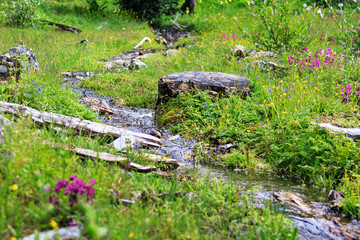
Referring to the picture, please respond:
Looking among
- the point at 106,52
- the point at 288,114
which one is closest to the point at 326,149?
the point at 288,114

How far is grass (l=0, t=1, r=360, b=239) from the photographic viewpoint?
2.53 metres

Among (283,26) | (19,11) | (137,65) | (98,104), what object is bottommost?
(98,104)

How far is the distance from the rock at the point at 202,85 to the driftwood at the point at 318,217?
292 centimetres

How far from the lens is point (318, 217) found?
11.7 feet

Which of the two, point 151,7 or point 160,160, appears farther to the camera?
point 151,7

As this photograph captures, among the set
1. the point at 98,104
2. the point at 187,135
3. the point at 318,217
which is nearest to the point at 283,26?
the point at 187,135

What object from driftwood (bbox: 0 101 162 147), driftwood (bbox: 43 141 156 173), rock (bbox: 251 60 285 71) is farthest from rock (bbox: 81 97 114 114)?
rock (bbox: 251 60 285 71)

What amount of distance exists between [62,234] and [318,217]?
105 inches

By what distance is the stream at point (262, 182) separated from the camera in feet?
11.0

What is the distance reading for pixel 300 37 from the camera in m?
8.23

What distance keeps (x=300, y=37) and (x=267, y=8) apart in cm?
110

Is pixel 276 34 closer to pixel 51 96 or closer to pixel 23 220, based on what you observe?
pixel 51 96

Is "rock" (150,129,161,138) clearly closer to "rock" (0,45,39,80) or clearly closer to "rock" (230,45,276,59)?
"rock" (0,45,39,80)

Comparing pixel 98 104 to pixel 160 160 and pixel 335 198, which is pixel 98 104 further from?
pixel 335 198
